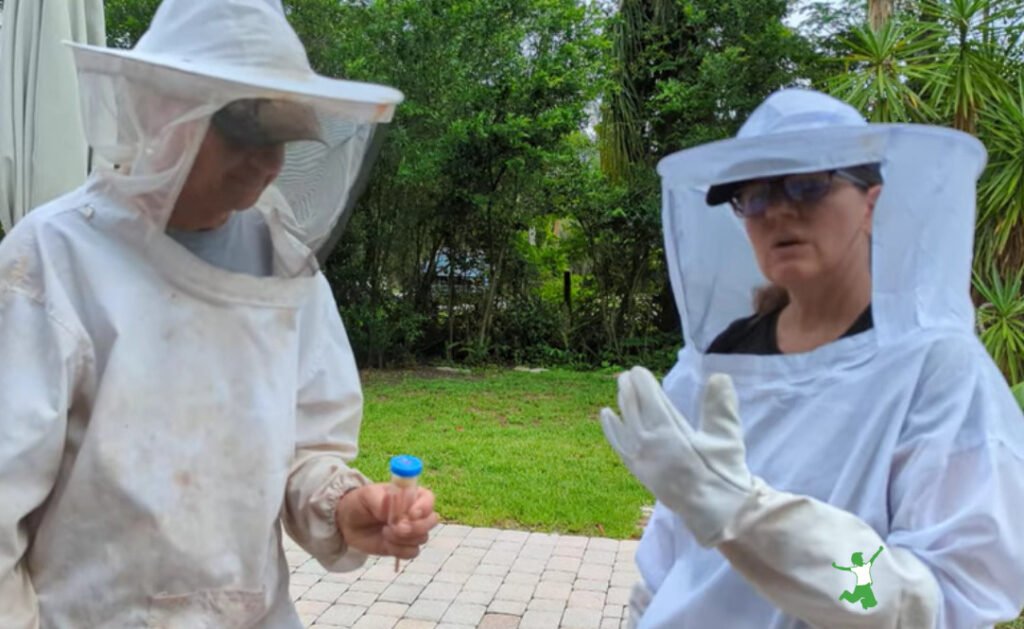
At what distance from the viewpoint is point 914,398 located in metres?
1.20

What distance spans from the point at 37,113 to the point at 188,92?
8.06 ft

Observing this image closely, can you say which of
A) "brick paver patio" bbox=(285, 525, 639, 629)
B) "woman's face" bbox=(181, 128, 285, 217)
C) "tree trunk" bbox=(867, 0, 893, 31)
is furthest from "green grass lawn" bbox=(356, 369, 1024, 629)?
"tree trunk" bbox=(867, 0, 893, 31)

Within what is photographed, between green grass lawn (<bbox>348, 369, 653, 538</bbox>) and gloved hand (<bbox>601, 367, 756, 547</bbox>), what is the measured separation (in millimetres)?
3692

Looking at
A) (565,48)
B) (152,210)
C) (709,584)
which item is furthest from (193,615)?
(565,48)

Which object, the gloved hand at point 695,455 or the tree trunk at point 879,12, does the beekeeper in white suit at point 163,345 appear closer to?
the gloved hand at point 695,455

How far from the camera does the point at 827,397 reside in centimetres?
127

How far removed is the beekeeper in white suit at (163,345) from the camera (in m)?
1.23

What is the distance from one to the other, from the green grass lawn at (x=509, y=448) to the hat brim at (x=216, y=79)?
3.79 m

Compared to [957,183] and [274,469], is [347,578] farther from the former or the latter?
[957,183]

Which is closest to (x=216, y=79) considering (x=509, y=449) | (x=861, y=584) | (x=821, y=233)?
(x=821, y=233)

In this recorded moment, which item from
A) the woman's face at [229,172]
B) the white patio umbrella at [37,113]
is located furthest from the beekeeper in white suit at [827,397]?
the white patio umbrella at [37,113]

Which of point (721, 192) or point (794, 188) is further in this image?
point (721, 192)

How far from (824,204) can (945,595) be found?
0.61 meters

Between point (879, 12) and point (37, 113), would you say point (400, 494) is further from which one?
point (879, 12)
